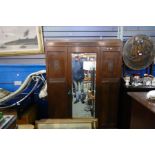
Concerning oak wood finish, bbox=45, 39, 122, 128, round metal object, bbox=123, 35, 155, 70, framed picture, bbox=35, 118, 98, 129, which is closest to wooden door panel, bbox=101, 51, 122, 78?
oak wood finish, bbox=45, 39, 122, 128

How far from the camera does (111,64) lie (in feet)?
8.87

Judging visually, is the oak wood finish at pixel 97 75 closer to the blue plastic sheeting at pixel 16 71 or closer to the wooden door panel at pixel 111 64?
the wooden door panel at pixel 111 64

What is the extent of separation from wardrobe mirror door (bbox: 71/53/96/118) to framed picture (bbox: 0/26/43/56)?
36.3 inches

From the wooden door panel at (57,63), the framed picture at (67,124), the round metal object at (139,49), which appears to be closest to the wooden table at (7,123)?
the framed picture at (67,124)

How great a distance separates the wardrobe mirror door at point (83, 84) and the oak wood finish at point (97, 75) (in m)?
0.07

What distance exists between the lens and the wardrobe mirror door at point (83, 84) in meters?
2.70

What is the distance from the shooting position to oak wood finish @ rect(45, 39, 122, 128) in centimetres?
262
